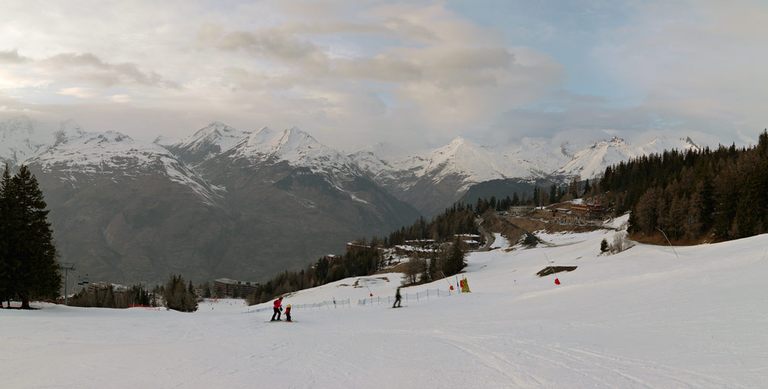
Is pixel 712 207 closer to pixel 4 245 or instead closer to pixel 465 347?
pixel 465 347

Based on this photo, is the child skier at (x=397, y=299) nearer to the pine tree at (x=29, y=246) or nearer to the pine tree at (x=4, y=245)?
the pine tree at (x=29, y=246)

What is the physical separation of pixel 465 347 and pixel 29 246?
1384 inches

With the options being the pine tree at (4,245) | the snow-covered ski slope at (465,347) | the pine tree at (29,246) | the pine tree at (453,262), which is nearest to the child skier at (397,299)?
the snow-covered ski slope at (465,347)

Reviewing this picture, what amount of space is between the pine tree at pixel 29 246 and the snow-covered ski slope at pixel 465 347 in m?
8.48

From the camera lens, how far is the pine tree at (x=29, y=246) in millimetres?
38281

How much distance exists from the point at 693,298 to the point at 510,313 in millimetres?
9293

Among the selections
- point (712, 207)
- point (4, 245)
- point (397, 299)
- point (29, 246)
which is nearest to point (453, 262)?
point (712, 207)

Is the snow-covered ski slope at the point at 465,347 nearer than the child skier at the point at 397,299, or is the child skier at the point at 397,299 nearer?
the snow-covered ski slope at the point at 465,347

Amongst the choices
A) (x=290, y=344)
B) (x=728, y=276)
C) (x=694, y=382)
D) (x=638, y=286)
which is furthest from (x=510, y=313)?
(x=694, y=382)

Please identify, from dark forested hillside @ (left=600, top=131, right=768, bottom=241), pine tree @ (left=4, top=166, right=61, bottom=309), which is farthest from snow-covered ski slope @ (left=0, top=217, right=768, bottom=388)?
dark forested hillside @ (left=600, top=131, right=768, bottom=241)

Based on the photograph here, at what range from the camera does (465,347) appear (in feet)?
63.2

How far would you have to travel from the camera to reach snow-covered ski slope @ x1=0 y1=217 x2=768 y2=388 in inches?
532

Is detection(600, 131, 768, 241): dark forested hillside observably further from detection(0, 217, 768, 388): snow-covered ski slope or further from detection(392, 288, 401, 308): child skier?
detection(392, 288, 401, 308): child skier

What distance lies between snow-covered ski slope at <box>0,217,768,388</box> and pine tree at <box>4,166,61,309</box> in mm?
8475
